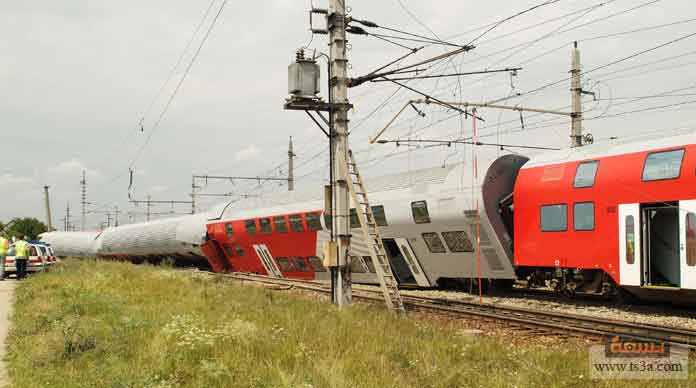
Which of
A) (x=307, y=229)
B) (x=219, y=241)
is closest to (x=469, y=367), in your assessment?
(x=307, y=229)

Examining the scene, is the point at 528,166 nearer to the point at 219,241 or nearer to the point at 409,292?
the point at 409,292

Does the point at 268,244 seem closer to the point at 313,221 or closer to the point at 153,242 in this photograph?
the point at 313,221

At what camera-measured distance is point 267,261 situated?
27.8 meters

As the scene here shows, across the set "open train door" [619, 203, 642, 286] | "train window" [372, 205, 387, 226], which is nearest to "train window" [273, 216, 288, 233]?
"train window" [372, 205, 387, 226]

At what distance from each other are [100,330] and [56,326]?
1.25 m

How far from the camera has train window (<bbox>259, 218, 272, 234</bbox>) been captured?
87.1 feet

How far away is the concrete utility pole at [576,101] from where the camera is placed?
80.9 feet

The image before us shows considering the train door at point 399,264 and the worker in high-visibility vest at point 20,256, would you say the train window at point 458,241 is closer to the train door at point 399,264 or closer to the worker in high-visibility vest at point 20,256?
the train door at point 399,264

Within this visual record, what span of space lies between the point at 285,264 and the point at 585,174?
14340mm

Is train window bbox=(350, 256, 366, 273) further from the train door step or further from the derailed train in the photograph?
the train door step

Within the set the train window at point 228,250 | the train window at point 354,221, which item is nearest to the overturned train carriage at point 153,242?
the train window at point 228,250

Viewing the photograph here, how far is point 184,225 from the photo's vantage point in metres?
34.7

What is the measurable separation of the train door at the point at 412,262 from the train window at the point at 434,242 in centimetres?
86

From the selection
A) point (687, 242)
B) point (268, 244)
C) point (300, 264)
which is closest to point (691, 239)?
point (687, 242)
